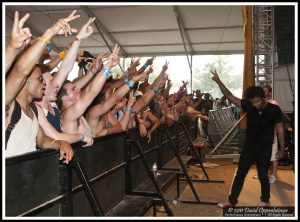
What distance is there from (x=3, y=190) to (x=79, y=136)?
1.18m

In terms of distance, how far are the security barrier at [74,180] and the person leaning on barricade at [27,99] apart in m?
0.18

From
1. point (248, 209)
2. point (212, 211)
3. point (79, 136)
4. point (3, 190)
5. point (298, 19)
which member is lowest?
point (212, 211)

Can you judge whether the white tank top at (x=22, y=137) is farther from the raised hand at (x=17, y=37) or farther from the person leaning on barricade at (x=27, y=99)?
the raised hand at (x=17, y=37)

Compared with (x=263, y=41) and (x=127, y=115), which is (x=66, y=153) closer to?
(x=127, y=115)

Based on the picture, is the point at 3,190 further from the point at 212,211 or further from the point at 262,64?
the point at 262,64

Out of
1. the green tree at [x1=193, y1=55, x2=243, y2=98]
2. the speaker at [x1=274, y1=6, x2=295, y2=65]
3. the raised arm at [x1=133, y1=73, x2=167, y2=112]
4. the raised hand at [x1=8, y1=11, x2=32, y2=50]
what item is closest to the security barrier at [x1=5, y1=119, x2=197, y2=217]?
the raised arm at [x1=133, y1=73, x2=167, y2=112]

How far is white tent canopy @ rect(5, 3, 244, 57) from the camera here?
1730cm

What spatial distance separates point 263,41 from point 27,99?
10766mm

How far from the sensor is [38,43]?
254 cm

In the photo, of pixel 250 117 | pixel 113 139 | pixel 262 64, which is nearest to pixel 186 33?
pixel 262 64

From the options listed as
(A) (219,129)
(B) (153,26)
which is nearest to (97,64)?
(A) (219,129)

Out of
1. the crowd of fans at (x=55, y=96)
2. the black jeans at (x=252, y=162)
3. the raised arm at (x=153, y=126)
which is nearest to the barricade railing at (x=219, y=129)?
the raised arm at (x=153, y=126)

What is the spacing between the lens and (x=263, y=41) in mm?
11859

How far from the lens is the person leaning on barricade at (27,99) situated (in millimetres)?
2432
